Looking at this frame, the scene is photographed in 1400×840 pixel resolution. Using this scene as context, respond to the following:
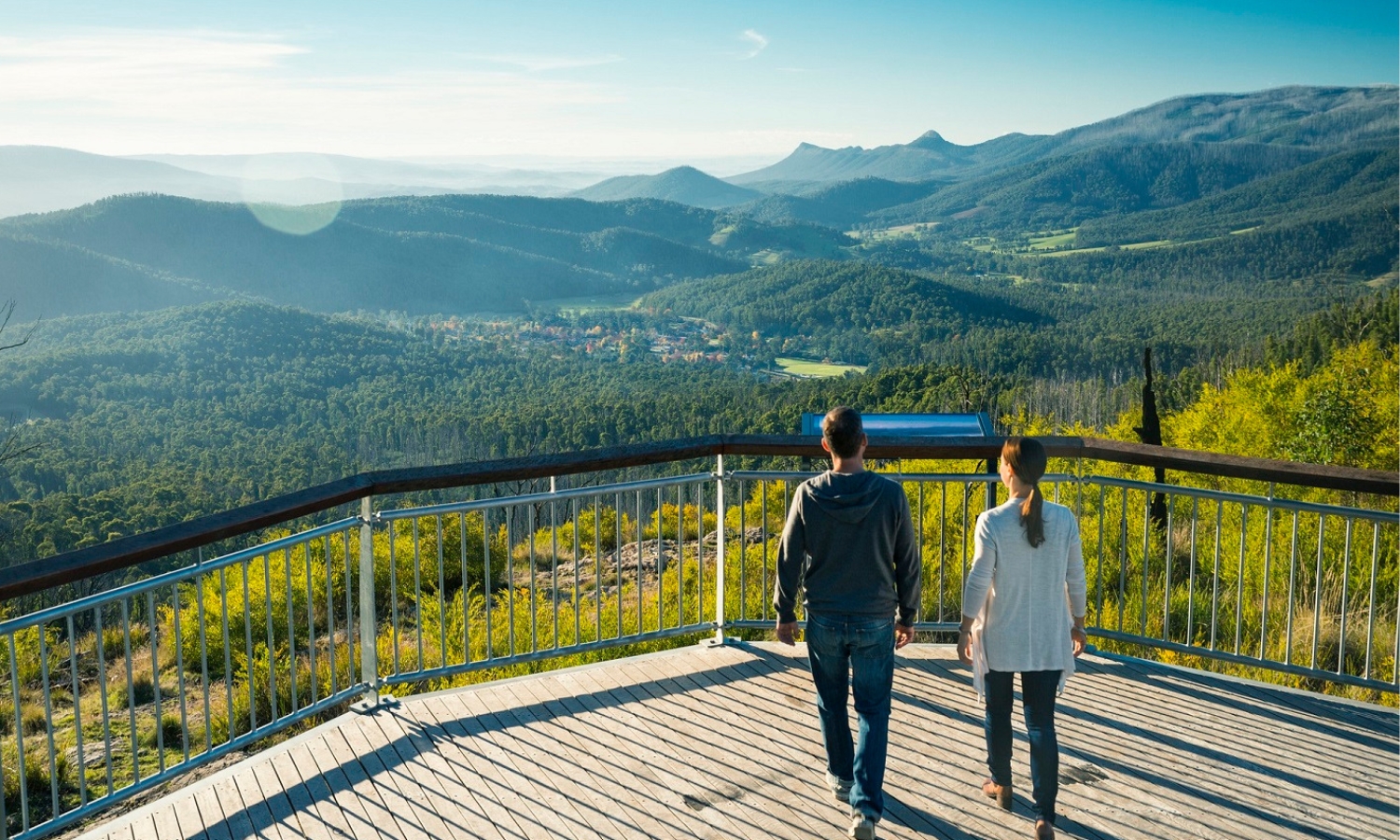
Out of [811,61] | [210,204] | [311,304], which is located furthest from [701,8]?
[210,204]

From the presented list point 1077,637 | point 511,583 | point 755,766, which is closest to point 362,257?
point 511,583

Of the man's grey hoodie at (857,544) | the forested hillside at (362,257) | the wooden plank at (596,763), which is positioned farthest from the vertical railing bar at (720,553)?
the forested hillside at (362,257)

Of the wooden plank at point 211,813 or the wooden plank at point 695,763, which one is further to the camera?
the wooden plank at point 695,763

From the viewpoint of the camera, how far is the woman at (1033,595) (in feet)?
8.97

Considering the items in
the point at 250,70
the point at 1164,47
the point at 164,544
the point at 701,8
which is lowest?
the point at 164,544

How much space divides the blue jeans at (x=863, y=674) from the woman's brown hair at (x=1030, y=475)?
46cm

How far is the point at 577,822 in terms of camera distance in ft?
9.78

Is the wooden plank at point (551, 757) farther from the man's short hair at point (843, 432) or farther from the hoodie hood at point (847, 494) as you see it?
the man's short hair at point (843, 432)

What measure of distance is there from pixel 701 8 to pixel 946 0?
57.7ft

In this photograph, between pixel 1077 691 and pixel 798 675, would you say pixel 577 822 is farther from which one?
pixel 1077 691

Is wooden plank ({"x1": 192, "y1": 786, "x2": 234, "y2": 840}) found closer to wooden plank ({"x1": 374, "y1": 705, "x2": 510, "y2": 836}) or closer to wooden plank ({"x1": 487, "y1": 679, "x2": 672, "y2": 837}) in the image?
wooden plank ({"x1": 374, "y1": 705, "x2": 510, "y2": 836})

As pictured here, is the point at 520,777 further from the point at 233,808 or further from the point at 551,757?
the point at 233,808

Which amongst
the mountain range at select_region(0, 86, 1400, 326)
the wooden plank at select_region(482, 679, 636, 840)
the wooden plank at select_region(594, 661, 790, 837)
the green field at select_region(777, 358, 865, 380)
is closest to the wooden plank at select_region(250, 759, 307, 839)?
the wooden plank at select_region(482, 679, 636, 840)

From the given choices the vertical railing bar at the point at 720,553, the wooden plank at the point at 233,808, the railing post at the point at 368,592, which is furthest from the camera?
the vertical railing bar at the point at 720,553
